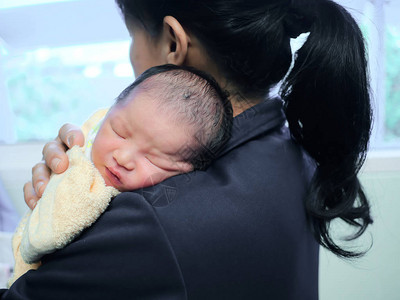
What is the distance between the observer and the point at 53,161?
0.83 meters

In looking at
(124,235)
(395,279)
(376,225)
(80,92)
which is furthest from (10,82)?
(395,279)

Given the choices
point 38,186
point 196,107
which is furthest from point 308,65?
point 38,186

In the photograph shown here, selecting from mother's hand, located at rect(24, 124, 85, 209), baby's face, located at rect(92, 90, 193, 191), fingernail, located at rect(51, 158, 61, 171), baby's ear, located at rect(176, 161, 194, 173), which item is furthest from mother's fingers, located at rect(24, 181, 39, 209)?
baby's ear, located at rect(176, 161, 194, 173)

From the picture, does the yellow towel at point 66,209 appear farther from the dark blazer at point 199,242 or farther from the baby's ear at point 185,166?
the baby's ear at point 185,166

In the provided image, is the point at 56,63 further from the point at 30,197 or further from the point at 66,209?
the point at 66,209

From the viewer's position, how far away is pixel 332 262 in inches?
69.1

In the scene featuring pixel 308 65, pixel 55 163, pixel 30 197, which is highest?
pixel 308 65

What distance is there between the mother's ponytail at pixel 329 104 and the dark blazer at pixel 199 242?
0.39 feet

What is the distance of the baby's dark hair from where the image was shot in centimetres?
77

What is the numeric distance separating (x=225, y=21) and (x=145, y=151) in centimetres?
30

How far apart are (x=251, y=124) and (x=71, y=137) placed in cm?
44

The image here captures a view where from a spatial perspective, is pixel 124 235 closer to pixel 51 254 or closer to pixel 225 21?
pixel 51 254

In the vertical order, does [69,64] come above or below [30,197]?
above

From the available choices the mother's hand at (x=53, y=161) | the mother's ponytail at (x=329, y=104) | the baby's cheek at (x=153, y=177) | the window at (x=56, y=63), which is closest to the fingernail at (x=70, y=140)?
the mother's hand at (x=53, y=161)
